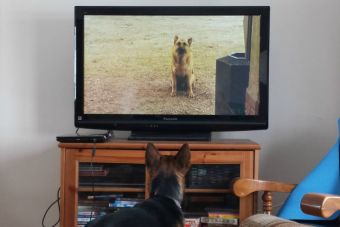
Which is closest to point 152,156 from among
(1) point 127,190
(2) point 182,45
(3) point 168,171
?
(3) point 168,171

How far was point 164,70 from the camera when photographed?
256cm

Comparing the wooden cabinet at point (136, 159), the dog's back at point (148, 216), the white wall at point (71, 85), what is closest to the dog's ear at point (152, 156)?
the dog's back at point (148, 216)

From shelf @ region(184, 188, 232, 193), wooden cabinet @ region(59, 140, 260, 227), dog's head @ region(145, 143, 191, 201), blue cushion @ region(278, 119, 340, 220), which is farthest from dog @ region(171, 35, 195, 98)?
blue cushion @ region(278, 119, 340, 220)

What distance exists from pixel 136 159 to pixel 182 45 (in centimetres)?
69

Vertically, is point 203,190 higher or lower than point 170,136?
lower

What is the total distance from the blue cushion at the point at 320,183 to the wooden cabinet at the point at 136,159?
23 centimetres

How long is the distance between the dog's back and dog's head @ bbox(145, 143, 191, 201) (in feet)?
0.15

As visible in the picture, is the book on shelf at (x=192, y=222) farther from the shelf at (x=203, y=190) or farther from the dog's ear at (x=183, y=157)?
the dog's ear at (x=183, y=157)

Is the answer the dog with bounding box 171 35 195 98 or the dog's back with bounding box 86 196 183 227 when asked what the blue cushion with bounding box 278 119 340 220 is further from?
the dog with bounding box 171 35 195 98

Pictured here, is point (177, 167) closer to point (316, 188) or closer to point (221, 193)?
→ point (221, 193)

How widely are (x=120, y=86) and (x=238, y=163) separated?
0.78 m

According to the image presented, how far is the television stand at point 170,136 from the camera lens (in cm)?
249

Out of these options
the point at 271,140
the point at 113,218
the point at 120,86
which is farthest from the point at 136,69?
the point at 113,218

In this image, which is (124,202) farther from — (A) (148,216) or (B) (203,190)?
(A) (148,216)
